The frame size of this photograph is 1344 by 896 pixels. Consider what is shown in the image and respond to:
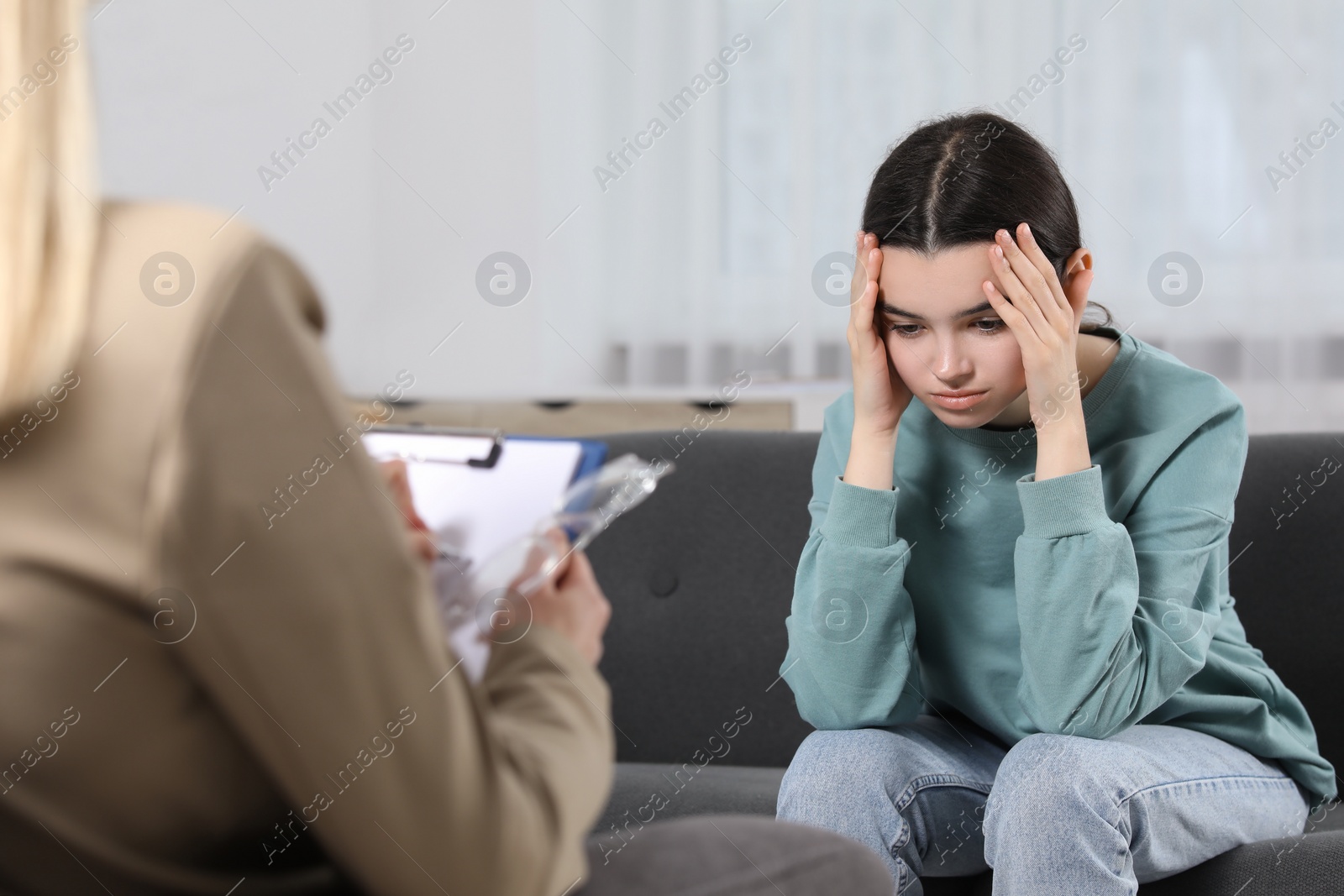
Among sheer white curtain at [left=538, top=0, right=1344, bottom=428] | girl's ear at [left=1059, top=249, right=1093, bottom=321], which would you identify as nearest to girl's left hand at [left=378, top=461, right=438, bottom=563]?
girl's ear at [left=1059, top=249, right=1093, bottom=321]

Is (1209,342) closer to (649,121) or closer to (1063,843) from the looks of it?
(649,121)

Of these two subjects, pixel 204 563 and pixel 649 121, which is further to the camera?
pixel 649 121

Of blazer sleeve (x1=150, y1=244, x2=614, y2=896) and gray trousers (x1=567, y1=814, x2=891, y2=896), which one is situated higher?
blazer sleeve (x1=150, y1=244, x2=614, y2=896)

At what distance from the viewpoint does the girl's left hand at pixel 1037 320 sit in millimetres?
1102

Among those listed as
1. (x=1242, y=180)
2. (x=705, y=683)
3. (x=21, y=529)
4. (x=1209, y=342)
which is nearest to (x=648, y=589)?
(x=705, y=683)

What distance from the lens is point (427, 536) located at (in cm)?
53

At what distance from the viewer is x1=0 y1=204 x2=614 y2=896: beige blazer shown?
0.37m

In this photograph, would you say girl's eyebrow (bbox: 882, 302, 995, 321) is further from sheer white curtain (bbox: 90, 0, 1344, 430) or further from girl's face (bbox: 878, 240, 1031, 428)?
sheer white curtain (bbox: 90, 0, 1344, 430)

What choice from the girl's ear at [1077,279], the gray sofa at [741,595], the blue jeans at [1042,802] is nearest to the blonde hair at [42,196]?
the blue jeans at [1042,802]

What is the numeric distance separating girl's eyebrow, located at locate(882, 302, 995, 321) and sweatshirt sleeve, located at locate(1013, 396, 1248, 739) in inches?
7.4

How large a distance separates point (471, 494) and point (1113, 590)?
0.74 meters

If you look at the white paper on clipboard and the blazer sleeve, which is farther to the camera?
the white paper on clipboard

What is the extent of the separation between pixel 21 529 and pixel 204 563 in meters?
0.08

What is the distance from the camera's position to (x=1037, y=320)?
3.63 ft
